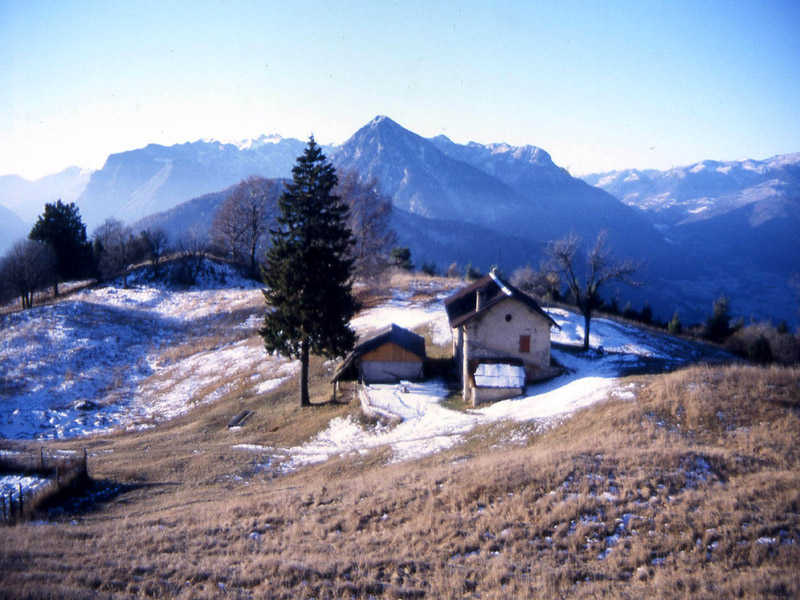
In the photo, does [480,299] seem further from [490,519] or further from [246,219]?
[246,219]

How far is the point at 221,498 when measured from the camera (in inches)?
684

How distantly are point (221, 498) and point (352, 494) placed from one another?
552 cm

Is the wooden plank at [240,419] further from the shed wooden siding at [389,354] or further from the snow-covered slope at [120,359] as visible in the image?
the shed wooden siding at [389,354]

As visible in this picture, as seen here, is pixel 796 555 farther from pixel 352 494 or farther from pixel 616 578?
pixel 352 494

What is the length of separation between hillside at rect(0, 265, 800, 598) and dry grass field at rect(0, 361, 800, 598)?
0.19 ft

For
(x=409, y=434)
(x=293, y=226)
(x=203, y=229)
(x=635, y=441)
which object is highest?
(x=203, y=229)

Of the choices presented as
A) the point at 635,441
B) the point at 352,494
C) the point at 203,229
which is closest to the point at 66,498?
the point at 352,494

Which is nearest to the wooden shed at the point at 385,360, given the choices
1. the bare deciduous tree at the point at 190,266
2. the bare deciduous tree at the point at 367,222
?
the bare deciduous tree at the point at 367,222

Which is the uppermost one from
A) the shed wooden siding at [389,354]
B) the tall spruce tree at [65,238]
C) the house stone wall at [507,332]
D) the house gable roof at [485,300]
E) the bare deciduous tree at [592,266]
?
the tall spruce tree at [65,238]

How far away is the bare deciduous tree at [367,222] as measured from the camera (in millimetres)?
50688

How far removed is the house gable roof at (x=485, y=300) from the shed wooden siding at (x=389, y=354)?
366 centimetres

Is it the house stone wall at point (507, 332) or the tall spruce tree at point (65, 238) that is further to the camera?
the tall spruce tree at point (65, 238)

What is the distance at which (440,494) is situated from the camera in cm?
1425

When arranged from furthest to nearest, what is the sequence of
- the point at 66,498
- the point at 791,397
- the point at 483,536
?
the point at 791,397 < the point at 66,498 < the point at 483,536
